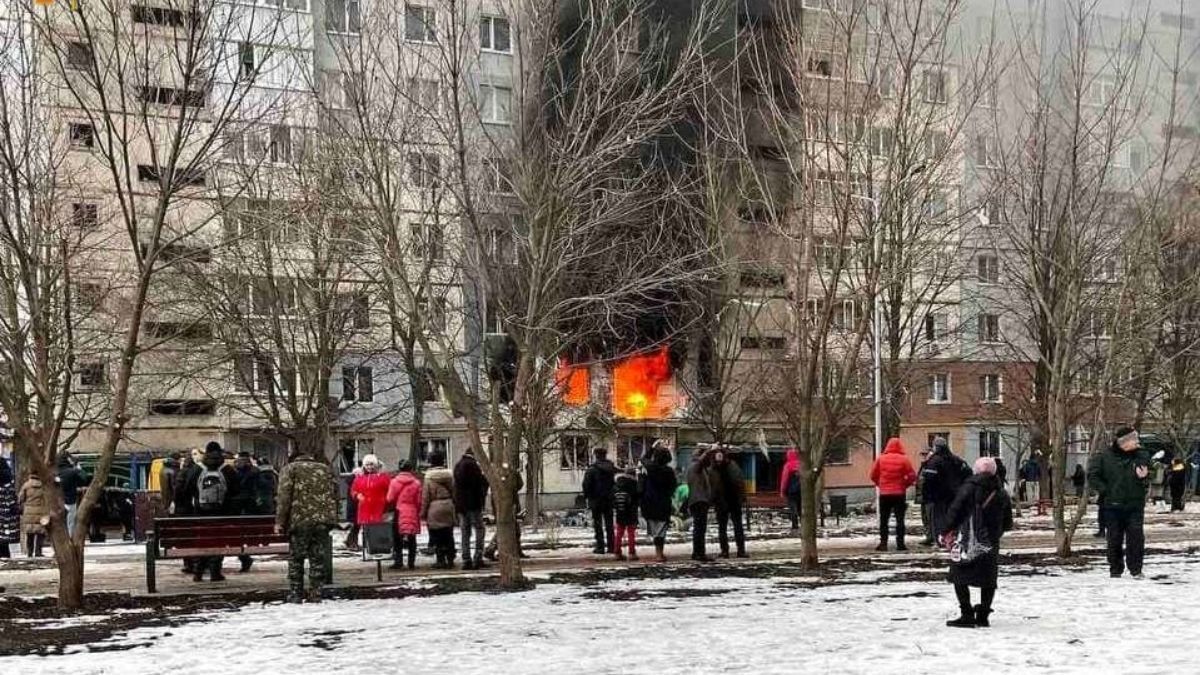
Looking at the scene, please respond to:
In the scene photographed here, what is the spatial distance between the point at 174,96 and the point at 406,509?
21.0ft

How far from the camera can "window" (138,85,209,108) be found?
14.3 metres

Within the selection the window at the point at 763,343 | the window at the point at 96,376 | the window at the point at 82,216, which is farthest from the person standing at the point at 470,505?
the window at the point at 763,343

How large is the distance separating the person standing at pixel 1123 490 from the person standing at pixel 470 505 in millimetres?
7795

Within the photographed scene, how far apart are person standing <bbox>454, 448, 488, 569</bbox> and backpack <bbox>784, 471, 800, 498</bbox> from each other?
10.1 metres

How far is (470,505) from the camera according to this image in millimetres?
Answer: 18797

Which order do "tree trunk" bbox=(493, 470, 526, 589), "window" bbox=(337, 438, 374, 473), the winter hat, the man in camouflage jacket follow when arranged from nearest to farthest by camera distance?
the winter hat
the man in camouflage jacket
"tree trunk" bbox=(493, 470, 526, 589)
"window" bbox=(337, 438, 374, 473)

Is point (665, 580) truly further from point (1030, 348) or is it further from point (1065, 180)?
point (1030, 348)

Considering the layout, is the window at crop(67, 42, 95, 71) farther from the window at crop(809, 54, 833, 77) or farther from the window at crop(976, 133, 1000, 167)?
the window at crop(976, 133, 1000, 167)

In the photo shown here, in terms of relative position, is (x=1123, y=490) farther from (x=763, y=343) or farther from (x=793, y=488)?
(x=763, y=343)

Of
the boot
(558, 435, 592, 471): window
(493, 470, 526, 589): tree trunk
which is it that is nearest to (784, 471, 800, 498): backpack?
(493, 470, 526, 589): tree trunk

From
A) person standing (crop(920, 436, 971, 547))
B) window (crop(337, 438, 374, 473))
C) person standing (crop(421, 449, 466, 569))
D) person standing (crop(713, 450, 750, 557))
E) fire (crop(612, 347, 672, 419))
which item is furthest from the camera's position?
window (crop(337, 438, 374, 473))

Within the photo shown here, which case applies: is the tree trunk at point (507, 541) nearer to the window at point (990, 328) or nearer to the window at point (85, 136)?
the window at point (85, 136)

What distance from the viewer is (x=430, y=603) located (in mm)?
14438

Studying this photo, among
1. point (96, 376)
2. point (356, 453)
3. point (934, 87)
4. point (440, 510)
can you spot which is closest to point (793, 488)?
point (934, 87)
